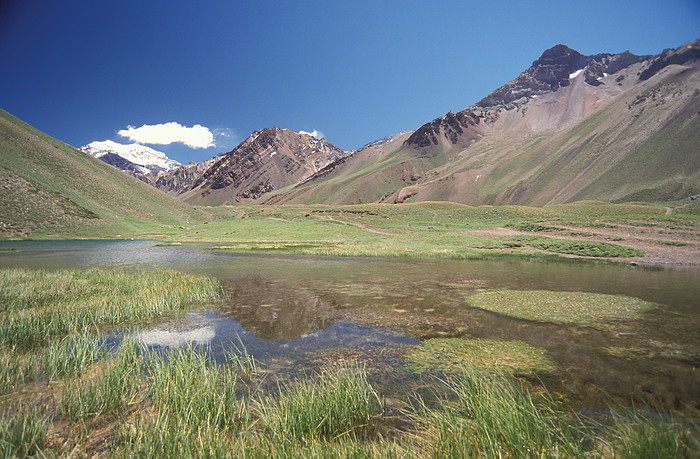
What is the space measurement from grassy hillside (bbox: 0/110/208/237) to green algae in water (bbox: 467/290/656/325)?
95665 mm

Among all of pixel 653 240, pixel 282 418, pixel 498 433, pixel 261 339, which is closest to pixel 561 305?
pixel 498 433

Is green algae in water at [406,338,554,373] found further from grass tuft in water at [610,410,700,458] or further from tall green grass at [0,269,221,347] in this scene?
tall green grass at [0,269,221,347]

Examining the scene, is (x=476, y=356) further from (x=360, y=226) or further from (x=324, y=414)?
(x=360, y=226)

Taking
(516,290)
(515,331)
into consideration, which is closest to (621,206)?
(516,290)

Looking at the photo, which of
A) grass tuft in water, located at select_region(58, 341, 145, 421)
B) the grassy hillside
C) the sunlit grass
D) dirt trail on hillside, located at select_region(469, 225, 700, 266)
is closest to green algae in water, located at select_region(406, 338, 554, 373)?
the sunlit grass

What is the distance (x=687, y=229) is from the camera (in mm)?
35656

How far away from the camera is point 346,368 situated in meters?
7.43

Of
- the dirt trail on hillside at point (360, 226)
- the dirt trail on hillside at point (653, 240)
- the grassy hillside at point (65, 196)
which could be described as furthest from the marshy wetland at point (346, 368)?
the grassy hillside at point (65, 196)

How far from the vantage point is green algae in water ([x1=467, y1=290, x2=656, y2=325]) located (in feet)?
39.4

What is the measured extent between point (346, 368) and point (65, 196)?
117 meters

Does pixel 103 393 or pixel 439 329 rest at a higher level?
pixel 103 393

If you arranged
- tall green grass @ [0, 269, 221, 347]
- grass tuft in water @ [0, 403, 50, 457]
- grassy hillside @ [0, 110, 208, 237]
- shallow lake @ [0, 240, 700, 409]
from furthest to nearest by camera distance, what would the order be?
grassy hillside @ [0, 110, 208, 237] < tall green grass @ [0, 269, 221, 347] < shallow lake @ [0, 240, 700, 409] < grass tuft in water @ [0, 403, 50, 457]

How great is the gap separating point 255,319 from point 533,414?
409 inches

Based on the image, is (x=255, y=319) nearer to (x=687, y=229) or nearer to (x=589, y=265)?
(x=589, y=265)
